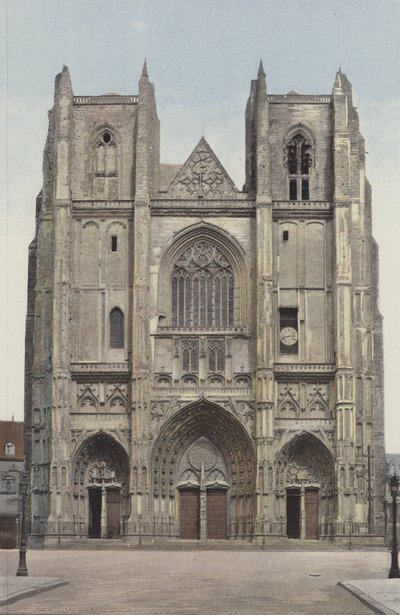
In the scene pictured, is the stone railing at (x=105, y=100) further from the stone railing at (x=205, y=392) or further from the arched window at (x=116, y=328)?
the stone railing at (x=205, y=392)

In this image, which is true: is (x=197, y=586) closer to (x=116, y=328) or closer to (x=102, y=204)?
(x=116, y=328)

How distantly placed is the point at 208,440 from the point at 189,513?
330cm

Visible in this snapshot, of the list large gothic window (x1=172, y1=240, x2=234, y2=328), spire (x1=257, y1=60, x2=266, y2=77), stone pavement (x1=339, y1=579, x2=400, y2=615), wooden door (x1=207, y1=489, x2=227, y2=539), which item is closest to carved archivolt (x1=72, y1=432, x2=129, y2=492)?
wooden door (x1=207, y1=489, x2=227, y2=539)

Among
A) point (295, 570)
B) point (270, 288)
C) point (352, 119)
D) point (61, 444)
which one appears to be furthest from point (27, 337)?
point (295, 570)

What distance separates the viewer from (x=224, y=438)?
5738 cm

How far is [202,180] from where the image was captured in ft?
193

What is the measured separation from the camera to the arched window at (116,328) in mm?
57344

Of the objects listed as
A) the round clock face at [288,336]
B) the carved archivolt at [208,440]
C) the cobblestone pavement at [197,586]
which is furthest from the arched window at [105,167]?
the cobblestone pavement at [197,586]

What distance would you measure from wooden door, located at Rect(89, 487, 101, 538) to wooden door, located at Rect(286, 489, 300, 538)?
8.17 meters

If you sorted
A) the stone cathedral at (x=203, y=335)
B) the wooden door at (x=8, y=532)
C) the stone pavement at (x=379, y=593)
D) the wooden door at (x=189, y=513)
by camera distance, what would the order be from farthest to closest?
1. the wooden door at (x=8, y=532)
2. the wooden door at (x=189, y=513)
3. the stone cathedral at (x=203, y=335)
4. the stone pavement at (x=379, y=593)

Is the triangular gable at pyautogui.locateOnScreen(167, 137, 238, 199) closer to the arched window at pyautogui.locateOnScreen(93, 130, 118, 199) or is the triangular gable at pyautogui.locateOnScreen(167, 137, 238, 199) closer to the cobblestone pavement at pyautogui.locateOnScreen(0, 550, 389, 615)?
the arched window at pyautogui.locateOnScreen(93, 130, 118, 199)

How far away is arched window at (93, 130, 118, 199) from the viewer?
58.7 m

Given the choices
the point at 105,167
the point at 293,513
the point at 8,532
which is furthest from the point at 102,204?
the point at 8,532

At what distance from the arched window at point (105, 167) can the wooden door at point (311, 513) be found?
1570cm
